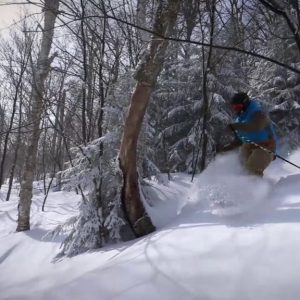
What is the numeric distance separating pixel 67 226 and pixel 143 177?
166 centimetres

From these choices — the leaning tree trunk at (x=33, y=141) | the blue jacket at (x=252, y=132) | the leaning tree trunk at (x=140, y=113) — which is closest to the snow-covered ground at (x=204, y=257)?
the leaning tree trunk at (x=140, y=113)

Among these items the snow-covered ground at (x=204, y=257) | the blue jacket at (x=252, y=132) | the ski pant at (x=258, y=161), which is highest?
the blue jacket at (x=252, y=132)

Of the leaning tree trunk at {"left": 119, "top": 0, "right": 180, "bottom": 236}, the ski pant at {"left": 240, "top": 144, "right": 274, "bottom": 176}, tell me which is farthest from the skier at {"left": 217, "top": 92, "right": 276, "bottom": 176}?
the leaning tree trunk at {"left": 119, "top": 0, "right": 180, "bottom": 236}

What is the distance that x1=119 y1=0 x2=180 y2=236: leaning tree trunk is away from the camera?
5.77 m

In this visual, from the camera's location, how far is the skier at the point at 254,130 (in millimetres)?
5504

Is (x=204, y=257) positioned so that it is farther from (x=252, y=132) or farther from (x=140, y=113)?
(x=140, y=113)

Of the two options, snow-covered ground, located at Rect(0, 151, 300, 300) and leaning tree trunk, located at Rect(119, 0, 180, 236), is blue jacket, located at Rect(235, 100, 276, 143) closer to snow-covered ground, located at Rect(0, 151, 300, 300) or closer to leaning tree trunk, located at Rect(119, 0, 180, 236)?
snow-covered ground, located at Rect(0, 151, 300, 300)

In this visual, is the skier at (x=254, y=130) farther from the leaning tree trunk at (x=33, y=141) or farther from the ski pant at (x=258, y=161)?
the leaning tree trunk at (x=33, y=141)

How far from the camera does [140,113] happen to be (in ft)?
19.7

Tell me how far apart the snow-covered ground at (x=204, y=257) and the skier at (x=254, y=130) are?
262mm

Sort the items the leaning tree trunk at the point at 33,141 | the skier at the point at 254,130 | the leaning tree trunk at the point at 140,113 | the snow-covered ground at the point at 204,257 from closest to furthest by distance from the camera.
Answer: the snow-covered ground at the point at 204,257
the skier at the point at 254,130
the leaning tree trunk at the point at 140,113
the leaning tree trunk at the point at 33,141

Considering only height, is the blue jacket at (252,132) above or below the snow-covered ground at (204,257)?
above

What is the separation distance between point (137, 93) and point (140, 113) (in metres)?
0.31

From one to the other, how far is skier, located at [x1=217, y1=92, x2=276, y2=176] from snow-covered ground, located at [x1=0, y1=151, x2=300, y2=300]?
262 millimetres
